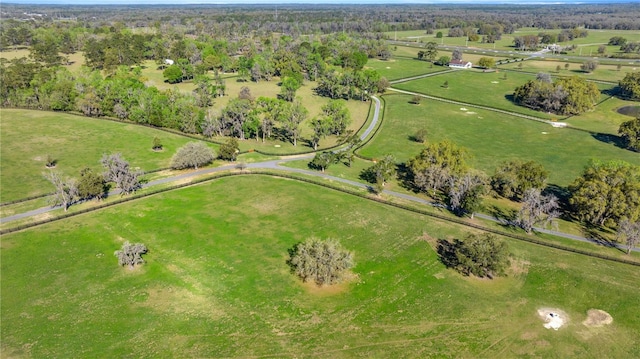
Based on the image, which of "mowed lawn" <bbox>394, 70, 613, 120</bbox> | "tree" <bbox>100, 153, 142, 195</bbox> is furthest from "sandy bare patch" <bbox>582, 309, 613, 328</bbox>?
"mowed lawn" <bbox>394, 70, 613, 120</bbox>

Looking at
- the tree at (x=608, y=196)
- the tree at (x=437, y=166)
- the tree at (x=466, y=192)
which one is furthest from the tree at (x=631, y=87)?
the tree at (x=466, y=192)

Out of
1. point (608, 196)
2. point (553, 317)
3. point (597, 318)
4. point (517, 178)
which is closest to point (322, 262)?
point (553, 317)

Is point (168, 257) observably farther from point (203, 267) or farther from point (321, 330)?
point (321, 330)

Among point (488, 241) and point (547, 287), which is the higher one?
point (488, 241)

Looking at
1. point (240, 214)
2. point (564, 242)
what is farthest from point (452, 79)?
point (240, 214)

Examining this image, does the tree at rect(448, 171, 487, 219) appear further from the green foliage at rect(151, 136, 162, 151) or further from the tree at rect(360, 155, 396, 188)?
the green foliage at rect(151, 136, 162, 151)

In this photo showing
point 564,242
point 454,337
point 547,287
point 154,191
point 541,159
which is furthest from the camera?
point 541,159

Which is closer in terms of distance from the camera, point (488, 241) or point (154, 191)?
point (488, 241)

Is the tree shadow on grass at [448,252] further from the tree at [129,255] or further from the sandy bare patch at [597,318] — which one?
the tree at [129,255]
